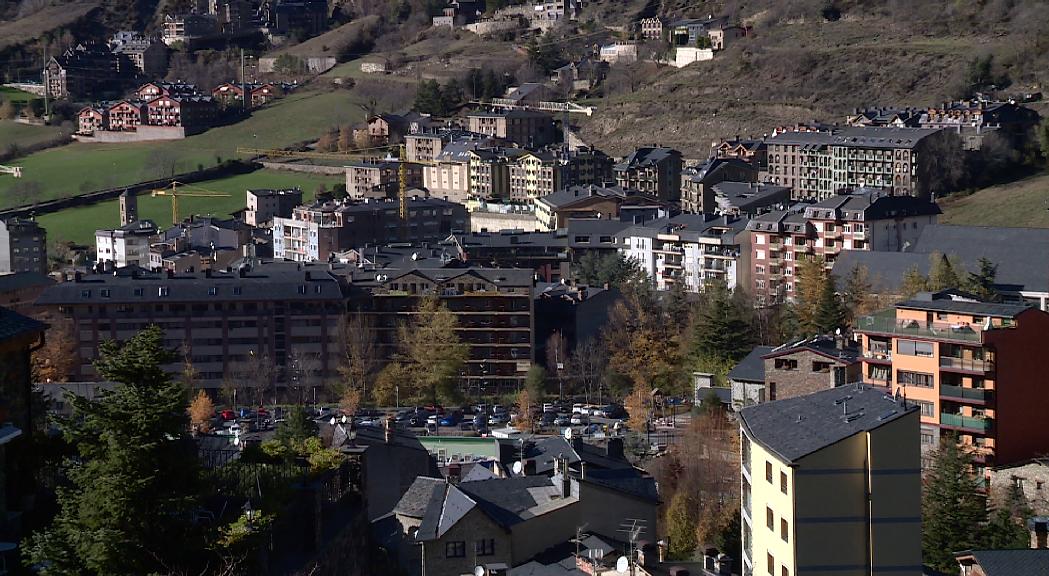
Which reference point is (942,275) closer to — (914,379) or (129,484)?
(914,379)

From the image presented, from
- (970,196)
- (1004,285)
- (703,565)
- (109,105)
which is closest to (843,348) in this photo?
(1004,285)

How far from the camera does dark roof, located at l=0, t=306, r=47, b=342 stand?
365 inches

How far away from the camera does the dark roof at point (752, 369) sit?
26219 mm

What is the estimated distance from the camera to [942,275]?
98.2 feet

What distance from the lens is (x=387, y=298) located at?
118ft

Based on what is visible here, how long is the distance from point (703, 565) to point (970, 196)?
32210 mm

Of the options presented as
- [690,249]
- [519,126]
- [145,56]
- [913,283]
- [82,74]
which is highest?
[145,56]

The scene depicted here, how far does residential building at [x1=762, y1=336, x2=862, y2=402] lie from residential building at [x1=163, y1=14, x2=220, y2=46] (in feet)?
218

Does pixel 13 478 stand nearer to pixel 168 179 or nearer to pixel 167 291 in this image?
pixel 167 291

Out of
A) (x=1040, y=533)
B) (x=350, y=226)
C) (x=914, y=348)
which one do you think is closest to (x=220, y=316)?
(x=350, y=226)

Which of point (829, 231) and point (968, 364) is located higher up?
point (829, 231)

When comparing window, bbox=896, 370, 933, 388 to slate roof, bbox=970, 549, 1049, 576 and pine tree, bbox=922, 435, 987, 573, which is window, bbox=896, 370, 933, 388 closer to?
pine tree, bbox=922, 435, 987, 573

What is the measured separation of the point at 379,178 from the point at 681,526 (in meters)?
36.3

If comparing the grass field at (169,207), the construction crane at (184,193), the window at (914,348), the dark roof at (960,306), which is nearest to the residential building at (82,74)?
the grass field at (169,207)
